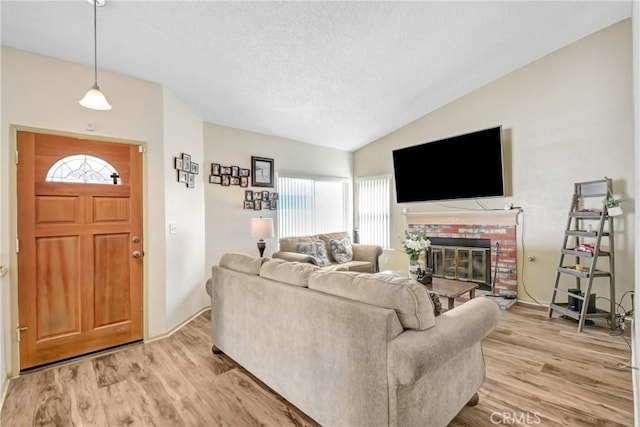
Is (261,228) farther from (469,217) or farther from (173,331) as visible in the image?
(469,217)

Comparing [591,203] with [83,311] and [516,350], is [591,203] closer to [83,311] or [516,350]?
[516,350]

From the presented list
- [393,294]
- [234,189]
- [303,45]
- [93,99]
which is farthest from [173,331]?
[303,45]

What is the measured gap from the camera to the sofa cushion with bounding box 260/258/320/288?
1911 millimetres

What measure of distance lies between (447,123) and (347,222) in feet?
8.59

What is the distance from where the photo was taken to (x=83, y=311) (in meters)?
2.70

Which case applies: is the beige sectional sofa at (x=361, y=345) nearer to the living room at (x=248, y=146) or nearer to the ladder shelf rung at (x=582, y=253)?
the living room at (x=248, y=146)

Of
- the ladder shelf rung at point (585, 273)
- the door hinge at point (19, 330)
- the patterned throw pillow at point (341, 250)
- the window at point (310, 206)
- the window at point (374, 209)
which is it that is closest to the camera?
the door hinge at point (19, 330)

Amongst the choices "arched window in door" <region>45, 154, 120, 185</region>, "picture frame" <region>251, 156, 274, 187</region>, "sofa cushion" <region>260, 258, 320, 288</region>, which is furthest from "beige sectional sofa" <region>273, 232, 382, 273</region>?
"arched window in door" <region>45, 154, 120, 185</region>

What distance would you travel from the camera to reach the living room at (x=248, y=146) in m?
2.43

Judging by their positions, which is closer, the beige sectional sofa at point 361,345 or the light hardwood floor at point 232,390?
the beige sectional sofa at point 361,345

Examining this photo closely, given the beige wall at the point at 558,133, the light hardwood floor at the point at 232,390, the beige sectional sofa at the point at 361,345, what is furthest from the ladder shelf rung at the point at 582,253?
the beige sectional sofa at the point at 361,345

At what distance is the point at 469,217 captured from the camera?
4484 mm

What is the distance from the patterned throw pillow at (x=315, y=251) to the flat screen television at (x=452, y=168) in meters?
1.70

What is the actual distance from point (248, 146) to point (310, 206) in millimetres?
1606
